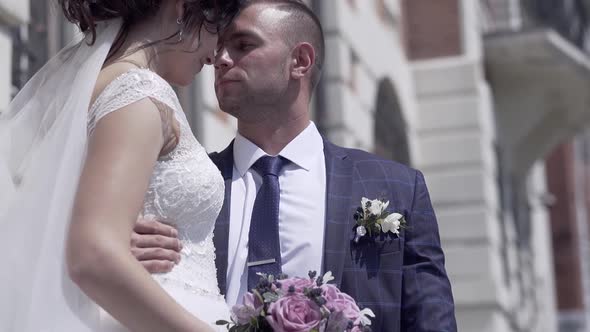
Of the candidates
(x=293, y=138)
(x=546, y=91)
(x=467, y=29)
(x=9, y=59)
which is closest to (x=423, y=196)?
(x=293, y=138)

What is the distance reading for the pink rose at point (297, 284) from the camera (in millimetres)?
2635

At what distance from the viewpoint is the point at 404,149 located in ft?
36.2

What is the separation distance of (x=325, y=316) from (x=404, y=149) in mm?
8530

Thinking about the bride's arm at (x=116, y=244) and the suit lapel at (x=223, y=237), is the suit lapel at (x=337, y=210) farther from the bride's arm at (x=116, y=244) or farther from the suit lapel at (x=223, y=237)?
the bride's arm at (x=116, y=244)

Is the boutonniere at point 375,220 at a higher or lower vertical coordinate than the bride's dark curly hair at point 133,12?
lower

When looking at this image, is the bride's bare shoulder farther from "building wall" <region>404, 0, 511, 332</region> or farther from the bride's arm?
"building wall" <region>404, 0, 511, 332</region>

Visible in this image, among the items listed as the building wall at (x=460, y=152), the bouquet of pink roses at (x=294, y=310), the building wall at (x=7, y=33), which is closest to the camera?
the bouquet of pink roses at (x=294, y=310)

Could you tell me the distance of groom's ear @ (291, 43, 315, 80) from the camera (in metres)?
3.75

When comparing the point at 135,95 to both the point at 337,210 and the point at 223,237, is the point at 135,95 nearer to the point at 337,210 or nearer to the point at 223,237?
the point at 223,237

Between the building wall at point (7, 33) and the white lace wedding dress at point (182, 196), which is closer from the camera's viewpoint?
the white lace wedding dress at point (182, 196)

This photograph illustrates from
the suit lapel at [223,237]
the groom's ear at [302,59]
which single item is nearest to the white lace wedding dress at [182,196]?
the suit lapel at [223,237]

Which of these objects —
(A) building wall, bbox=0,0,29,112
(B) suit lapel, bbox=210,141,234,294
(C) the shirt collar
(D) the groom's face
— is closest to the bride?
(B) suit lapel, bbox=210,141,234,294

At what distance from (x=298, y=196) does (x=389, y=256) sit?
0.36 m

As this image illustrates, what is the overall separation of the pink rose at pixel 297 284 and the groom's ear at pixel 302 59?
122cm
